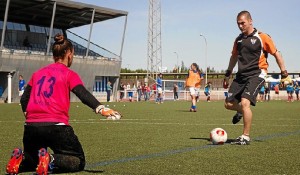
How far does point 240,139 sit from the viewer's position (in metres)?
6.71

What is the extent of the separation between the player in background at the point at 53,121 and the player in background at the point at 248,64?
3.38 meters

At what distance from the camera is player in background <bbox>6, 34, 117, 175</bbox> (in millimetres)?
4258

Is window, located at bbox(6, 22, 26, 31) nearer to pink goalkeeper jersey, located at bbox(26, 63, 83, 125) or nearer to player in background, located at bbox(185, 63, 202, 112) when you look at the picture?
player in background, located at bbox(185, 63, 202, 112)

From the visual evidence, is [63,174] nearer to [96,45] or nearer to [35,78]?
[35,78]

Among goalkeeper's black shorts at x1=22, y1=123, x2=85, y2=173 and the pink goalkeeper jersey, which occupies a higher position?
the pink goalkeeper jersey

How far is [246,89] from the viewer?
699cm

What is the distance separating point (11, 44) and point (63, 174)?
41.3m

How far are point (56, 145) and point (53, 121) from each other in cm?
26

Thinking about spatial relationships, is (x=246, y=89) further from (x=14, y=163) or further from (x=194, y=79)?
(x=194, y=79)

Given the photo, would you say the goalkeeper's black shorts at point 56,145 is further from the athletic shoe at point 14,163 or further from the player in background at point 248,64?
the player in background at point 248,64

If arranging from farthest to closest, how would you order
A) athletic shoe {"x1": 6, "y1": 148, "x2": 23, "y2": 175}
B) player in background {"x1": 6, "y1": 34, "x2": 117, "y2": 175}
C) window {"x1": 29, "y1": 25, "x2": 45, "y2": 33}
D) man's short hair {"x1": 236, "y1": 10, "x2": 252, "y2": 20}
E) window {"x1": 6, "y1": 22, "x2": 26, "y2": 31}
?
window {"x1": 29, "y1": 25, "x2": 45, "y2": 33}
window {"x1": 6, "y1": 22, "x2": 26, "y2": 31}
man's short hair {"x1": 236, "y1": 10, "x2": 252, "y2": 20}
player in background {"x1": 6, "y1": 34, "x2": 117, "y2": 175}
athletic shoe {"x1": 6, "y1": 148, "x2": 23, "y2": 175}

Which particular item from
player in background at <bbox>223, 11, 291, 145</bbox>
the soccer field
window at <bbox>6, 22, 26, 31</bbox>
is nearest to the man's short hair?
player in background at <bbox>223, 11, 291, 145</bbox>

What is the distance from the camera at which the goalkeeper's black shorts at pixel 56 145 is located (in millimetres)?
4262

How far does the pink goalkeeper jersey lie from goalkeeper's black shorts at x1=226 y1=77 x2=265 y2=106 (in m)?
3.40
